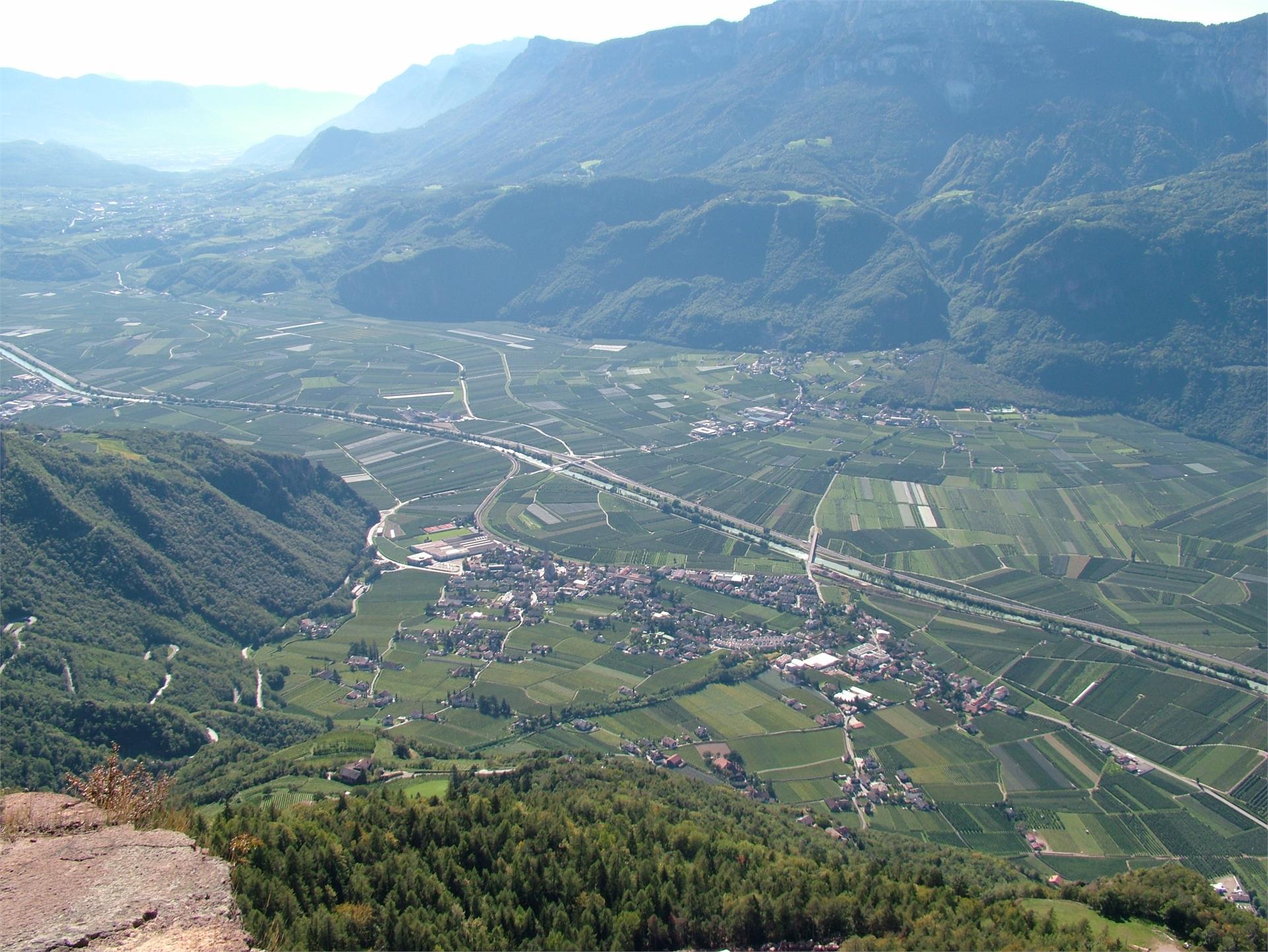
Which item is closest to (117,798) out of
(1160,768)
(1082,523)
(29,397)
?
(1160,768)

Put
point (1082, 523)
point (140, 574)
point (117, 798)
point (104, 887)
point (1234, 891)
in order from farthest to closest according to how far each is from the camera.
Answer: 1. point (1082, 523)
2. point (140, 574)
3. point (1234, 891)
4. point (117, 798)
5. point (104, 887)

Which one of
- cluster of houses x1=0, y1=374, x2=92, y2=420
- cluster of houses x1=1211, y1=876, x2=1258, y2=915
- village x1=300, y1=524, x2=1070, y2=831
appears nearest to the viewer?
cluster of houses x1=1211, y1=876, x2=1258, y2=915

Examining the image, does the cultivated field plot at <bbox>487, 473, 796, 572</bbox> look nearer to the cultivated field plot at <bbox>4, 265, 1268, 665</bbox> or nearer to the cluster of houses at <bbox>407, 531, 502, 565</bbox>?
the cultivated field plot at <bbox>4, 265, 1268, 665</bbox>

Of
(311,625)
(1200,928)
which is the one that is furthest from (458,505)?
(1200,928)

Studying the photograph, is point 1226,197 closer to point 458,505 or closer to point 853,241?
point 853,241

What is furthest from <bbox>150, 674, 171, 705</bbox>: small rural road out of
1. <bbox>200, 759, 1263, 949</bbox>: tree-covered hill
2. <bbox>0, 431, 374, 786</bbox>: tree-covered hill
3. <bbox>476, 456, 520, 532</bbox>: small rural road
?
<bbox>476, 456, 520, 532</bbox>: small rural road

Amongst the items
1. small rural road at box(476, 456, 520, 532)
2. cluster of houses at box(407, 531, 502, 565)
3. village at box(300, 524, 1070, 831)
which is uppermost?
small rural road at box(476, 456, 520, 532)

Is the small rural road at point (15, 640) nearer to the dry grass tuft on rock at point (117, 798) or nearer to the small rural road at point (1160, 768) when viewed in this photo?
the dry grass tuft on rock at point (117, 798)

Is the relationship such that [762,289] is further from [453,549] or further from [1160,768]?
[1160,768]
